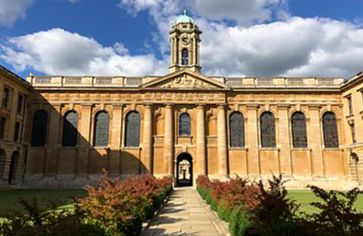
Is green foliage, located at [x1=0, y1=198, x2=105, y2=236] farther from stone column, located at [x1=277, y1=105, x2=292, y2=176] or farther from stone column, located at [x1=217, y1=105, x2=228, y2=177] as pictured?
stone column, located at [x1=277, y1=105, x2=292, y2=176]

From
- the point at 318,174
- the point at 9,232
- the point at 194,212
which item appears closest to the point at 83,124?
the point at 194,212

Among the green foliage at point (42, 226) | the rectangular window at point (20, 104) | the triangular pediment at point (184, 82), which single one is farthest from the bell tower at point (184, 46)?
the green foliage at point (42, 226)

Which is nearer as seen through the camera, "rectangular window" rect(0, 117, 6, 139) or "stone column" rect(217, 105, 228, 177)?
"rectangular window" rect(0, 117, 6, 139)

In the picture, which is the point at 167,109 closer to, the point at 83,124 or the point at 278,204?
the point at 83,124

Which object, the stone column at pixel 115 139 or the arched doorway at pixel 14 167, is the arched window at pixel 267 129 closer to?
the stone column at pixel 115 139

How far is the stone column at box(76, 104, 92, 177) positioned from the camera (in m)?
36.0

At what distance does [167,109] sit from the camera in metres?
37.1

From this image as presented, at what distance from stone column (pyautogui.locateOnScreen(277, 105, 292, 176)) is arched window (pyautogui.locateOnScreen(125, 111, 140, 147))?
15.9 m

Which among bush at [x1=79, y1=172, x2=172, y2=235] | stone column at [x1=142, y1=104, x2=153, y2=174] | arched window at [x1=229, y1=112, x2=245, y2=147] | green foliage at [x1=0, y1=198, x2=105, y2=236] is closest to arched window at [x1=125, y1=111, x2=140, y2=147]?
stone column at [x1=142, y1=104, x2=153, y2=174]

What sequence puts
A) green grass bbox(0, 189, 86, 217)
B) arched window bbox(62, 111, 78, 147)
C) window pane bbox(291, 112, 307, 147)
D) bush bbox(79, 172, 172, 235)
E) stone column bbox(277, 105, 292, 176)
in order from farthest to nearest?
window pane bbox(291, 112, 307, 147) → arched window bbox(62, 111, 78, 147) → stone column bbox(277, 105, 292, 176) → green grass bbox(0, 189, 86, 217) → bush bbox(79, 172, 172, 235)

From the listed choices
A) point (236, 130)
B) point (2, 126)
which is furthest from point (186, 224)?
point (2, 126)

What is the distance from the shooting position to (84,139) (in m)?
36.7

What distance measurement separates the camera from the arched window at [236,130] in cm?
3728

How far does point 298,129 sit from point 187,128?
41.5 ft
